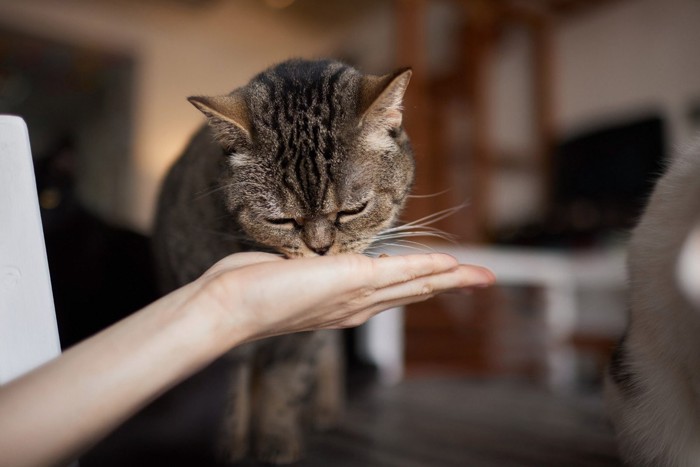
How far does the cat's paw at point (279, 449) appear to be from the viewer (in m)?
1.09

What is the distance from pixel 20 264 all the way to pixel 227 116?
37cm

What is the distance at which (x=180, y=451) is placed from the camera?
1.18 m

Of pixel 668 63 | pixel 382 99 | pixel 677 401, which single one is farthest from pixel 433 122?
pixel 677 401

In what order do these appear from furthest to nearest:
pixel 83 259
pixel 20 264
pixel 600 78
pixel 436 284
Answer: pixel 600 78 < pixel 83 259 < pixel 436 284 < pixel 20 264

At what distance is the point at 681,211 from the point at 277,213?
1.97 feet

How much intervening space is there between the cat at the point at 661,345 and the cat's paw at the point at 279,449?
2.10ft

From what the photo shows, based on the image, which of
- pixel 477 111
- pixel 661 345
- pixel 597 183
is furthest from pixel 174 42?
pixel 661 345

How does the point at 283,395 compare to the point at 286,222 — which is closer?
the point at 286,222

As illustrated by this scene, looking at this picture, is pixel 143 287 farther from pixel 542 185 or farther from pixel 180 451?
pixel 542 185

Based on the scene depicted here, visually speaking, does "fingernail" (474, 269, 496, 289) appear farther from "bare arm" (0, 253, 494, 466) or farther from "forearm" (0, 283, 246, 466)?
"forearm" (0, 283, 246, 466)

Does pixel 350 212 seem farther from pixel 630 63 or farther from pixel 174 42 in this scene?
pixel 174 42

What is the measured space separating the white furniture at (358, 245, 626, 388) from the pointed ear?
1401 mm

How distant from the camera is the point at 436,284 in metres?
0.74

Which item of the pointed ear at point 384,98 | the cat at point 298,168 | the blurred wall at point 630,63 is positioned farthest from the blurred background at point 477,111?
the pointed ear at point 384,98
